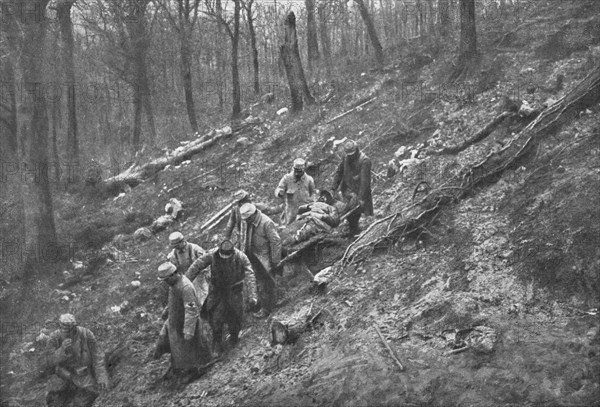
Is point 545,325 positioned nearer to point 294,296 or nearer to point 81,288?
point 294,296

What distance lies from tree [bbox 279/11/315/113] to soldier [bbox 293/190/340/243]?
7664mm

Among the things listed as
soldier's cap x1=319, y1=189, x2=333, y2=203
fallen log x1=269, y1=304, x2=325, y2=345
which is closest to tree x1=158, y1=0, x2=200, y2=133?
soldier's cap x1=319, y1=189, x2=333, y2=203

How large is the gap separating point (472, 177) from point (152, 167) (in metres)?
9.82

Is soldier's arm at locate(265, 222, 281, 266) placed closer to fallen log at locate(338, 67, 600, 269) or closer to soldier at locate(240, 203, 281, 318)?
soldier at locate(240, 203, 281, 318)

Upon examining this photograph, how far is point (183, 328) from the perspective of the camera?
713cm

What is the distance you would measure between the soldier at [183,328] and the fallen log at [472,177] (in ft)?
7.32

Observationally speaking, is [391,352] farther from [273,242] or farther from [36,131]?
[36,131]

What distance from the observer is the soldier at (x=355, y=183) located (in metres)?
9.22

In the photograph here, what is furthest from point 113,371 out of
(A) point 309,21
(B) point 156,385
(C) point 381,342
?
(A) point 309,21

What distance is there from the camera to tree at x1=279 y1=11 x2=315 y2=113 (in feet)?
52.9

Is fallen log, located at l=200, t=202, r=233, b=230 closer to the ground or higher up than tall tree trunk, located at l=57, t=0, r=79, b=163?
closer to the ground

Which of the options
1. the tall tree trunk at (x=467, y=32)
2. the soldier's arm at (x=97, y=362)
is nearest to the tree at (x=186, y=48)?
the tall tree trunk at (x=467, y=32)

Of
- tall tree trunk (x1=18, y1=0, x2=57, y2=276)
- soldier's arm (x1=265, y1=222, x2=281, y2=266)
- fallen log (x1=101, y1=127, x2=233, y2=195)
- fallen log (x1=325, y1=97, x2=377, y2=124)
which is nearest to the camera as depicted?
soldier's arm (x1=265, y1=222, x2=281, y2=266)

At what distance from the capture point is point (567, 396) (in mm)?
5012
